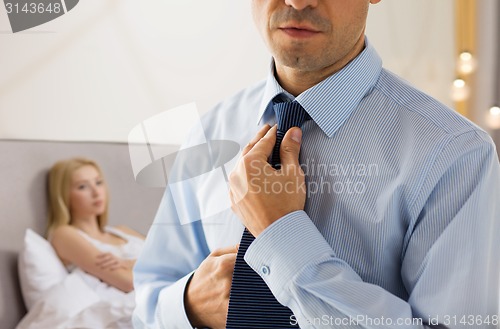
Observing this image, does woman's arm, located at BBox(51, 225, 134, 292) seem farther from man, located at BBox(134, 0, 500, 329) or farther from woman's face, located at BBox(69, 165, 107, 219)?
man, located at BBox(134, 0, 500, 329)

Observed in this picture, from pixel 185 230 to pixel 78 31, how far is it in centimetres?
194

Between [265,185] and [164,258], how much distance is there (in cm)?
30

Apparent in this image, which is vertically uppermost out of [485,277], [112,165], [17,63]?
[17,63]

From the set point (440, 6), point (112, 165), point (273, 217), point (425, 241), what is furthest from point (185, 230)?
point (440, 6)

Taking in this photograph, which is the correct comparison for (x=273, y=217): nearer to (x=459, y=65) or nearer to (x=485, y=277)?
(x=485, y=277)

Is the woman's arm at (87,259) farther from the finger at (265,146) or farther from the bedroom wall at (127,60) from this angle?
the finger at (265,146)

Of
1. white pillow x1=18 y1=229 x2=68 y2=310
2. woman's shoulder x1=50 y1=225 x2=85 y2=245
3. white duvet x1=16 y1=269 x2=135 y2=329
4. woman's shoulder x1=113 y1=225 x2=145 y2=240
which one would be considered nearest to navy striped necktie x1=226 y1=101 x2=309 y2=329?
white duvet x1=16 y1=269 x2=135 y2=329

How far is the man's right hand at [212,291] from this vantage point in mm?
848

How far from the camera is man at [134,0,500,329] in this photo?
28.8 inches

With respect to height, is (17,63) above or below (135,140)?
above

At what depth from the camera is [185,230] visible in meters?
1.00

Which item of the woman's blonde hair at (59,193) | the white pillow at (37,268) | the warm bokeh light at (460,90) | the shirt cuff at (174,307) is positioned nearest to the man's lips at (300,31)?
the shirt cuff at (174,307)

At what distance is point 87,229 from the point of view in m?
2.52

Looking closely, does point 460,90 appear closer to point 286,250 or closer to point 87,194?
point 87,194
